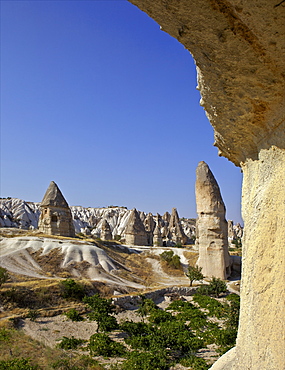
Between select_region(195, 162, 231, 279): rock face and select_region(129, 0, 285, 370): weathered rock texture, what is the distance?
19.1 meters

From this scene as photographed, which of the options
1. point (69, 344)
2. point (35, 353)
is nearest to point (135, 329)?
point (69, 344)

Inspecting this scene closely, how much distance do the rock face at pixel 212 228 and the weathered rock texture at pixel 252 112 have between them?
19057mm

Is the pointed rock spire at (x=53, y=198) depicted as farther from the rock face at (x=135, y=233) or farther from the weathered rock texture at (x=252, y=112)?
the weathered rock texture at (x=252, y=112)

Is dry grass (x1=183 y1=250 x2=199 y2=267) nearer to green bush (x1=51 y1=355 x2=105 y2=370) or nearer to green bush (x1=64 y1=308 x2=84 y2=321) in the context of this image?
green bush (x1=64 y1=308 x2=84 y2=321)

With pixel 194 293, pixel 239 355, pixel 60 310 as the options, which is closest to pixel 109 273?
pixel 194 293

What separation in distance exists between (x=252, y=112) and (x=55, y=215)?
88.9 ft

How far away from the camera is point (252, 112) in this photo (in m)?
2.12

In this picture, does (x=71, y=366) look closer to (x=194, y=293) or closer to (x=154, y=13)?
(x=154, y=13)

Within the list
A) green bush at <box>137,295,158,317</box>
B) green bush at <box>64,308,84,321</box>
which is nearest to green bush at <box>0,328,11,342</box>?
green bush at <box>64,308,84,321</box>

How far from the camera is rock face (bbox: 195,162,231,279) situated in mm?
21047

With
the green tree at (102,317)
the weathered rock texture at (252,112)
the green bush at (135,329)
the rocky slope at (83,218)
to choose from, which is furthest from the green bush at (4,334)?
the rocky slope at (83,218)

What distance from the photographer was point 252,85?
74.9 inches

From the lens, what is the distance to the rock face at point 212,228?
69.1 feet

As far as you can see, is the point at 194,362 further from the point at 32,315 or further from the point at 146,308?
the point at 32,315
